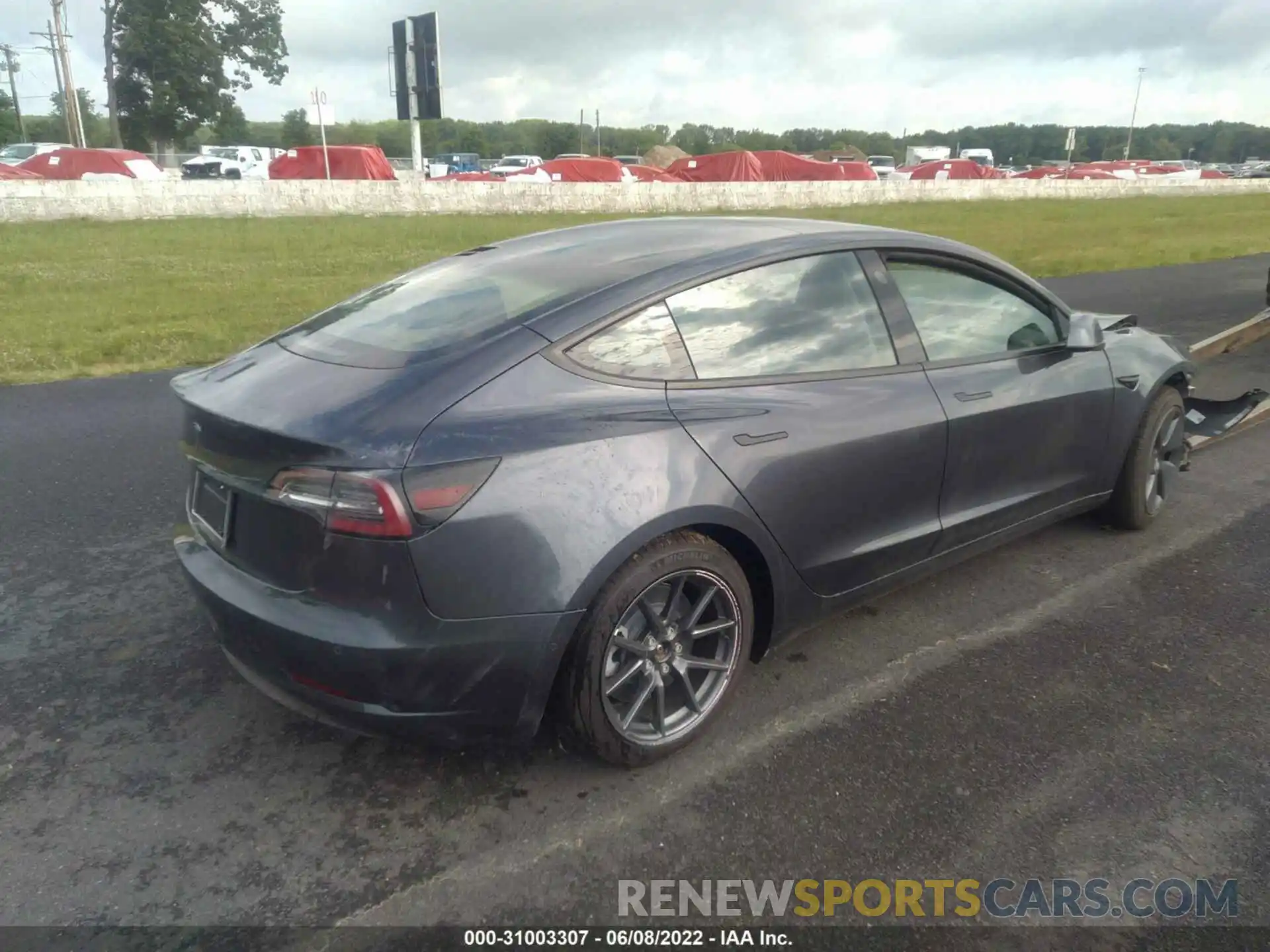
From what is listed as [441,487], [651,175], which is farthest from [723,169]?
[441,487]

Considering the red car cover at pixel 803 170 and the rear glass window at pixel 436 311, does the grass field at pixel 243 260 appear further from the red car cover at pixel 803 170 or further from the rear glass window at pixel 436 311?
the red car cover at pixel 803 170

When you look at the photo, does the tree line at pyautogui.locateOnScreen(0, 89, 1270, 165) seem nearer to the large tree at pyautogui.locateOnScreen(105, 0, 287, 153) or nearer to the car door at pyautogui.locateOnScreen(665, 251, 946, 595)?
the large tree at pyautogui.locateOnScreen(105, 0, 287, 153)

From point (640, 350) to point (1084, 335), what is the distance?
206 cm

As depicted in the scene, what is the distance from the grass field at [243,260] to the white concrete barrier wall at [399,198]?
2.77 ft

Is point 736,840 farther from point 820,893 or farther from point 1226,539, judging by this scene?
point 1226,539

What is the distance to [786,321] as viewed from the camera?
3.07 m

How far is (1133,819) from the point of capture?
100 inches

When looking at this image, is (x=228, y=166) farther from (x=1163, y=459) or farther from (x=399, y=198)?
(x=1163, y=459)

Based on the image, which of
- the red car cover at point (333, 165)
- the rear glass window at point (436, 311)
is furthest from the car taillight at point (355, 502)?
the red car cover at point (333, 165)

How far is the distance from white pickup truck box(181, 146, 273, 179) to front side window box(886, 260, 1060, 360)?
38595 mm

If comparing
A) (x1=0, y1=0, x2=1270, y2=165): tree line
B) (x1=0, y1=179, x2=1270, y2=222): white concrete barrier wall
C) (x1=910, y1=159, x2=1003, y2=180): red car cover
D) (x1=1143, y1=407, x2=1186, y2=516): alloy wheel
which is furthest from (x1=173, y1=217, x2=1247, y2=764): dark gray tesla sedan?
(x1=0, y1=0, x2=1270, y2=165): tree line

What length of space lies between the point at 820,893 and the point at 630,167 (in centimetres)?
3211

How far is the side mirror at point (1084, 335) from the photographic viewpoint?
3.71 meters

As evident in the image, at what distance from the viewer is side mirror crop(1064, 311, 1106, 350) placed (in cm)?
371
